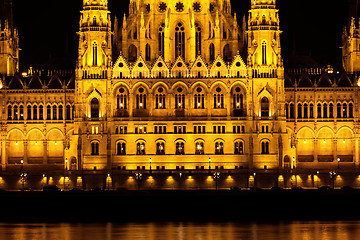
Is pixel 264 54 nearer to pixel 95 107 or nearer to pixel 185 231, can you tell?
pixel 95 107

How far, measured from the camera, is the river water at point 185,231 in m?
119

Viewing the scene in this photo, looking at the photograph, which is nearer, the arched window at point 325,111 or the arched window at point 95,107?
the arched window at point 95,107

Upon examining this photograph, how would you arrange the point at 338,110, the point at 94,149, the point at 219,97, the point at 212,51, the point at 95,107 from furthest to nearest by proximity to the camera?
1. the point at 338,110
2. the point at 212,51
3. the point at 219,97
4. the point at 95,107
5. the point at 94,149

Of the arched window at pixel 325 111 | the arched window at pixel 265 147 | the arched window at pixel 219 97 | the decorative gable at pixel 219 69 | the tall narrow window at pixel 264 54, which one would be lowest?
the arched window at pixel 265 147

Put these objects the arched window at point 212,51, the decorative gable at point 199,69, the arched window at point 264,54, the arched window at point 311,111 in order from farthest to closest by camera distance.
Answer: the arched window at point 311,111 → the arched window at point 212,51 → the arched window at point 264,54 → the decorative gable at point 199,69

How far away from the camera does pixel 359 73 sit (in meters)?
177

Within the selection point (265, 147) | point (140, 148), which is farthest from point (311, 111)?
point (140, 148)

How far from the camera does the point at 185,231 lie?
12388 centimetres

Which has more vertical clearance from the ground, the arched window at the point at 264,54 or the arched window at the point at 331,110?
the arched window at the point at 264,54

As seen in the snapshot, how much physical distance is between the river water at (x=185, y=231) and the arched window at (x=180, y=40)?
157ft

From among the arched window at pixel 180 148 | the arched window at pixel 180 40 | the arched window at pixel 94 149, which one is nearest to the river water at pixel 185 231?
the arched window at pixel 94 149

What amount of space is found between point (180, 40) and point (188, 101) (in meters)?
9.90

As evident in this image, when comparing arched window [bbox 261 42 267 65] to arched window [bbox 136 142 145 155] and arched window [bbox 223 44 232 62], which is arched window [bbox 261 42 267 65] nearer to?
arched window [bbox 223 44 232 62]

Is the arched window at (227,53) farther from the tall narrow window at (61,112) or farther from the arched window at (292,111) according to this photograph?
the tall narrow window at (61,112)
